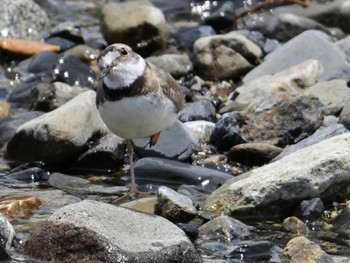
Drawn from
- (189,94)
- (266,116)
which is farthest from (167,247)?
(189,94)

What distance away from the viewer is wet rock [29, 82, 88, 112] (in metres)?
10.8

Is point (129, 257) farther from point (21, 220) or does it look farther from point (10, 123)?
point (10, 123)

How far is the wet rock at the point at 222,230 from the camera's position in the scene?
6.66 metres

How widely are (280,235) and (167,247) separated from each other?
125cm

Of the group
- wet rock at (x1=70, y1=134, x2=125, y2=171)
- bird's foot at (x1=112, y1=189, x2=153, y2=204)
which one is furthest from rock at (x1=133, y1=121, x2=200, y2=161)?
bird's foot at (x1=112, y1=189, x2=153, y2=204)

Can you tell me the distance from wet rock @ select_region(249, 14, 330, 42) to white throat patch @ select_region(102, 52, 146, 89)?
21.4ft

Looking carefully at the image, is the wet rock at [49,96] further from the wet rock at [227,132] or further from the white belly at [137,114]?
the white belly at [137,114]

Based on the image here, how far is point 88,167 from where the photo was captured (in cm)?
892

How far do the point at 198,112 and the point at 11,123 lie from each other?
6.53 feet

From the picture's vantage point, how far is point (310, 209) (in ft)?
23.2

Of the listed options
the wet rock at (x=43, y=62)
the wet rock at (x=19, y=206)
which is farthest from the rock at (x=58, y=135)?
the wet rock at (x=43, y=62)

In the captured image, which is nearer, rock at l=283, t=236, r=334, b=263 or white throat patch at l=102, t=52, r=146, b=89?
rock at l=283, t=236, r=334, b=263

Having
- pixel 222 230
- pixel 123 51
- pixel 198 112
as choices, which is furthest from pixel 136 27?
pixel 222 230

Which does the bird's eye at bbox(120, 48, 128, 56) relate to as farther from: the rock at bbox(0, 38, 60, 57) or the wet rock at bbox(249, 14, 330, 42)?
the wet rock at bbox(249, 14, 330, 42)
